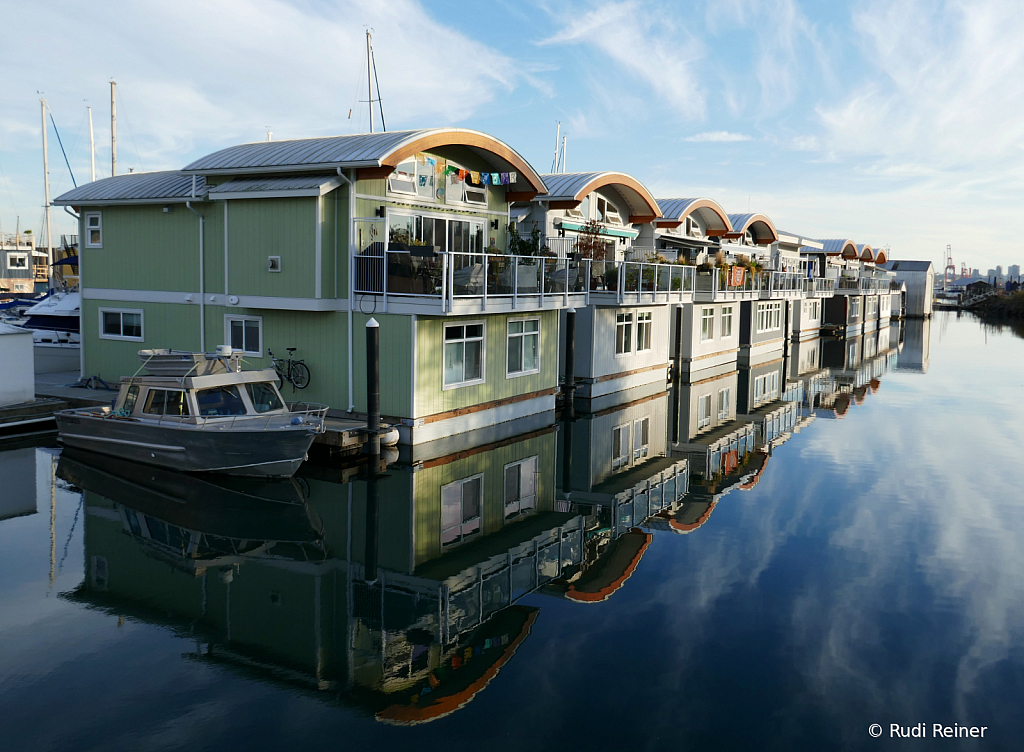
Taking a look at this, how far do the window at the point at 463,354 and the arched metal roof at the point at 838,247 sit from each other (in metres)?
47.3

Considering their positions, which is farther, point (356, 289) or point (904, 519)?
point (356, 289)

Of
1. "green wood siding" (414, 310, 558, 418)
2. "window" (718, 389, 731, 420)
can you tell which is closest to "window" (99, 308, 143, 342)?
"green wood siding" (414, 310, 558, 418)

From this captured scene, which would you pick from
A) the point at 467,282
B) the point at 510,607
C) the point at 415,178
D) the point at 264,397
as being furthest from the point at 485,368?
the point at 510,607

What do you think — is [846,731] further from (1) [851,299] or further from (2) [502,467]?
(1) [851,299]

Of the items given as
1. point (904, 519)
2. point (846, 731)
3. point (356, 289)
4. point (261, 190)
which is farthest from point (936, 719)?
point (261, 190)

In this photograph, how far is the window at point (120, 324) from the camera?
2069 centimetres

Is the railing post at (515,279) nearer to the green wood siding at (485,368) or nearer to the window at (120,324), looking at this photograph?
the green wood siding at (485,368)

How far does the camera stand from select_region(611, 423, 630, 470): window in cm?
1806

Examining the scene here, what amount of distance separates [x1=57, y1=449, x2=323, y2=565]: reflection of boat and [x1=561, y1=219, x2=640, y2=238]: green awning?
539 inches

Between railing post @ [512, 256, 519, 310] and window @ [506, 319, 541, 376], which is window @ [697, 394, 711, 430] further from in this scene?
railing post @ [512, 256, 519, 310]

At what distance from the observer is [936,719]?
24.5 feet

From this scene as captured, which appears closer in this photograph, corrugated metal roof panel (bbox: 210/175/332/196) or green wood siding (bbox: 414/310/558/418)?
corrugated metal roof panel (bbox: 210/175/332/196)

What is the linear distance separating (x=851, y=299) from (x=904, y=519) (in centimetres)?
4729

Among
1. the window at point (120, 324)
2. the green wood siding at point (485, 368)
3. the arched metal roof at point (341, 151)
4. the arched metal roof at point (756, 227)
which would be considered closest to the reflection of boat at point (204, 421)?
the green wood siding at point (485, 368)
